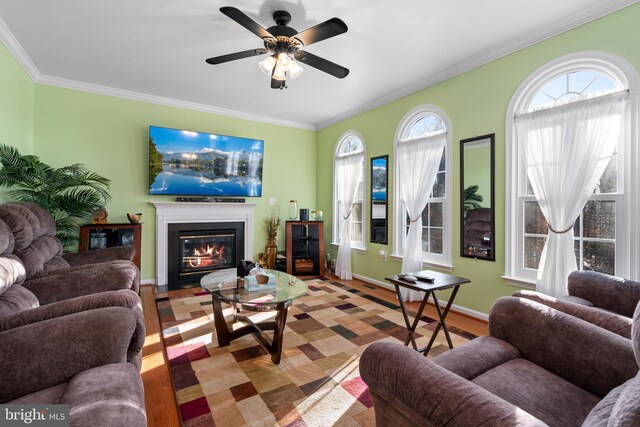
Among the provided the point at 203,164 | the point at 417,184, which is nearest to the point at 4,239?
the point at 203,164

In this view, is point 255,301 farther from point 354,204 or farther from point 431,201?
point 354,204

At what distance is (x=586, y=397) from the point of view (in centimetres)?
118

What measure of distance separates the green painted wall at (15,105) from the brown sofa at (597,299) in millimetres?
4773

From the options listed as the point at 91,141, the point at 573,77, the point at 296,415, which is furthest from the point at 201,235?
the point at 573,77

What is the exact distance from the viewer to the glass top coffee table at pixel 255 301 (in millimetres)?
2227

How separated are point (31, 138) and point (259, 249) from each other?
3.40 metres

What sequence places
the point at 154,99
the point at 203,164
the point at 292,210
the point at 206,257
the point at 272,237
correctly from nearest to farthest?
the point at 154,99 < the point at 203,164 < the point at 206,257 < the point at 272,237 < the point at 292,210

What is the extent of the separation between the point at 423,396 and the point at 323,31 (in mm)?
2264

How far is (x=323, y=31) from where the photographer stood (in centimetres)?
212

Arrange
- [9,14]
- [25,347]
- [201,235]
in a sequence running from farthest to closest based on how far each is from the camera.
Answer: [201,235] → [9,14] → [25,347]

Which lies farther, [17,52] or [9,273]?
[17,52]

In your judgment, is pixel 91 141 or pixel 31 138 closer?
pixel 31 138

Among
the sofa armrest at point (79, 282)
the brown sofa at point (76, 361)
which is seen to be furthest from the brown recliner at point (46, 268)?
the brown sofa at point (76, 361)

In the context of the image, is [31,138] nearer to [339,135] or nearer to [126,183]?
[126,183]
